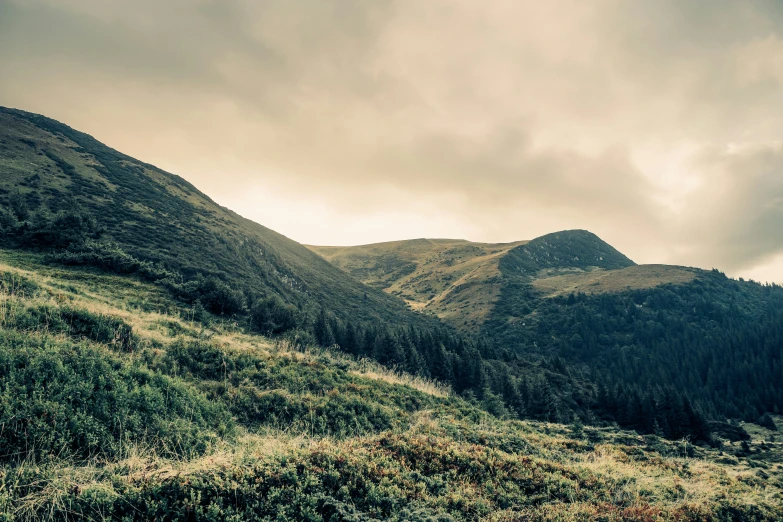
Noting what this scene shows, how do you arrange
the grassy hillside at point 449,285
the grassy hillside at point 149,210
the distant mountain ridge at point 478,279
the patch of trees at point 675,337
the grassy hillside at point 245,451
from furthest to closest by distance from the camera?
the distant mountain ridge at point 478,279, the grassy hillside at point 449,285, the patch of trees at point 675,337, the grassy hillside at point 149,210, the grassy hillside at point 245,451

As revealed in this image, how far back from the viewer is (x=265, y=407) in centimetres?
1268

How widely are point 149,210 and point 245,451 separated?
6120 centimetres

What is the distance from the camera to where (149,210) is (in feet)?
186

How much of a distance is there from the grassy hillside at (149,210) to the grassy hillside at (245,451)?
31.4 metres

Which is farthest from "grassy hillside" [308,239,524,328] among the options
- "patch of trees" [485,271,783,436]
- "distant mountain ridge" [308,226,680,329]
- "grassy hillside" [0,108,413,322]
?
"grassy hillside" [0,108,413,322]

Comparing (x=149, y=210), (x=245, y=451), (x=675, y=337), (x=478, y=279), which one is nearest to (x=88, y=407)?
(x=245, y=451)

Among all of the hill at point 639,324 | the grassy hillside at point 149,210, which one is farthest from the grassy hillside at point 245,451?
the hill at point 639,324

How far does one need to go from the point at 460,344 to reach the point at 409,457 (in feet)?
168

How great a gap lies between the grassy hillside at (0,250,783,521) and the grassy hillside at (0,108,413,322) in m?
31.4

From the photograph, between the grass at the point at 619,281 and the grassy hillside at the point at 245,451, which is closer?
the grassy hillside at the point at 245,451

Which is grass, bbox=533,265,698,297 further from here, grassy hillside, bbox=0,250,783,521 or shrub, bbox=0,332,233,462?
shrub, bbox=0,332,233,462

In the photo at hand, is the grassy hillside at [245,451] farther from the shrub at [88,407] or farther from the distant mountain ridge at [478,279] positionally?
the distant mountain ridge at [478,279]

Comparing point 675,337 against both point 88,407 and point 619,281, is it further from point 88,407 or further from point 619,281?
point 88,407

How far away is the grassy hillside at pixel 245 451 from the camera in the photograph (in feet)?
18.9
